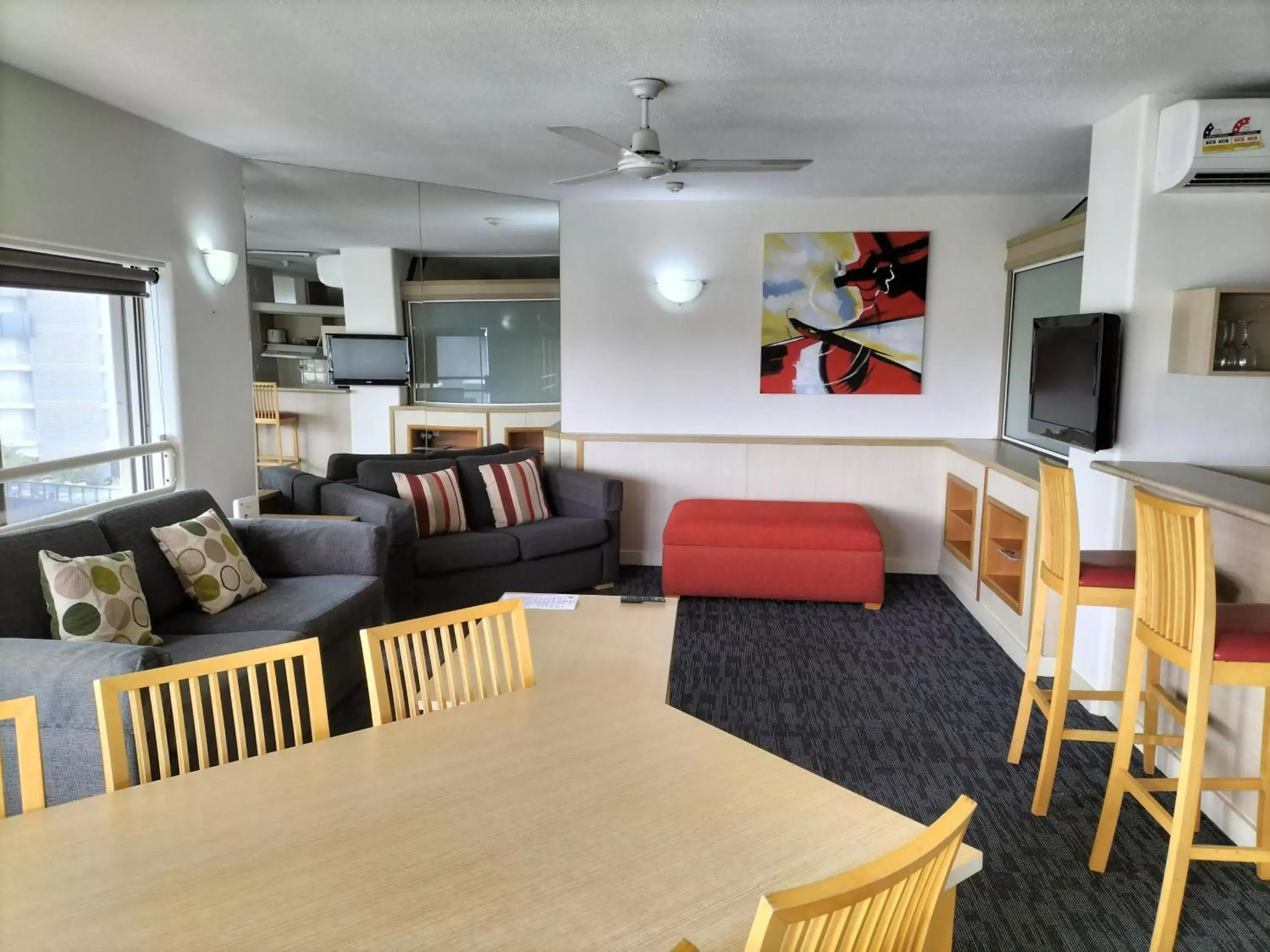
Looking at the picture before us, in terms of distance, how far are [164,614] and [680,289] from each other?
370 cm

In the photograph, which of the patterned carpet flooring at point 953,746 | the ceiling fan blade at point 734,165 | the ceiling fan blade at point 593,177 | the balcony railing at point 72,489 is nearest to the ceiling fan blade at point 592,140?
the ceiling fan blade at point 593,177

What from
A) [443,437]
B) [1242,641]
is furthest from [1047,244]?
[443,437]

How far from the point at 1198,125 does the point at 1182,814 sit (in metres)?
2.33

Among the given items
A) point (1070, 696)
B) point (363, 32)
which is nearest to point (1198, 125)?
point (1070, 696)

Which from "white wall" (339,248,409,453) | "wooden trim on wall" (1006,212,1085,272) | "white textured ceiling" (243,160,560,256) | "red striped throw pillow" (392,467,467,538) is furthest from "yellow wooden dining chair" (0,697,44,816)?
"wooden trim on wall" (1006,212,1085,272)

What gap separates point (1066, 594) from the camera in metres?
2.76

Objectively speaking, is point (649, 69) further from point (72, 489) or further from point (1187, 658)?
point (72, 489)

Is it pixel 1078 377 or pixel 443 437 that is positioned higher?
pixel 1078 377

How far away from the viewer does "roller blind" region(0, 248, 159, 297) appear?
318 centimetres

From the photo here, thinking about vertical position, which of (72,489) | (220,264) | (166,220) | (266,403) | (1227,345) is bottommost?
(72,489)

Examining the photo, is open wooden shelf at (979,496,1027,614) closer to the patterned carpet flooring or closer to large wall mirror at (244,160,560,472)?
the patterned carpet flooring

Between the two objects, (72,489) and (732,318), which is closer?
(72,489)

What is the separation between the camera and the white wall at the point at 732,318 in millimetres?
5598

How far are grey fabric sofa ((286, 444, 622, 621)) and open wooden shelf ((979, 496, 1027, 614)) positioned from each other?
212cm
